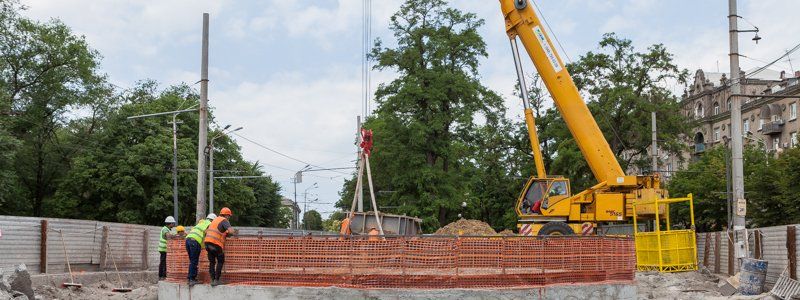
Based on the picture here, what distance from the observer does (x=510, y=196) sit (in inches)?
2173

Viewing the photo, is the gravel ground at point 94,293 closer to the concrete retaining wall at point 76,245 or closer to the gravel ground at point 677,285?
the concrete retaining wall at point 76,245

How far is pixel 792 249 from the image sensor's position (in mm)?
17172

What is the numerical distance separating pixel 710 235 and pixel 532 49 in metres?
7.94

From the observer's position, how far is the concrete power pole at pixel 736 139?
64.4 ft

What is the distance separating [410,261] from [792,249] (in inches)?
346

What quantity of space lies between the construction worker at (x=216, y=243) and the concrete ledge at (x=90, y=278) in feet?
14.5

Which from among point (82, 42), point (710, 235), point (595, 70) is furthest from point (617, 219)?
point (82, 42)

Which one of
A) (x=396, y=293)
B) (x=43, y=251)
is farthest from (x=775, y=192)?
(x=43, y=251)

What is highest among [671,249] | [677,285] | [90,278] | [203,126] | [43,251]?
[203,126]

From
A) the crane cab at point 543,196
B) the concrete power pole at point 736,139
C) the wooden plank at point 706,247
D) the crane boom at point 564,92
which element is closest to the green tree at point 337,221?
the crane cab at point 543,196

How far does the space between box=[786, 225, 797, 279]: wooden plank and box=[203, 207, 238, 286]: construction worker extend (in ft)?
37.3

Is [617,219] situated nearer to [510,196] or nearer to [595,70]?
[595,70]

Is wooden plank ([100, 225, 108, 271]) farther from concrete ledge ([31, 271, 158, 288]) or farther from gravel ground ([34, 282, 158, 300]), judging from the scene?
gravel ground ([34, 282, 158, 300])

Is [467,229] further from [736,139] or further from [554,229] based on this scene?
[736,139]
